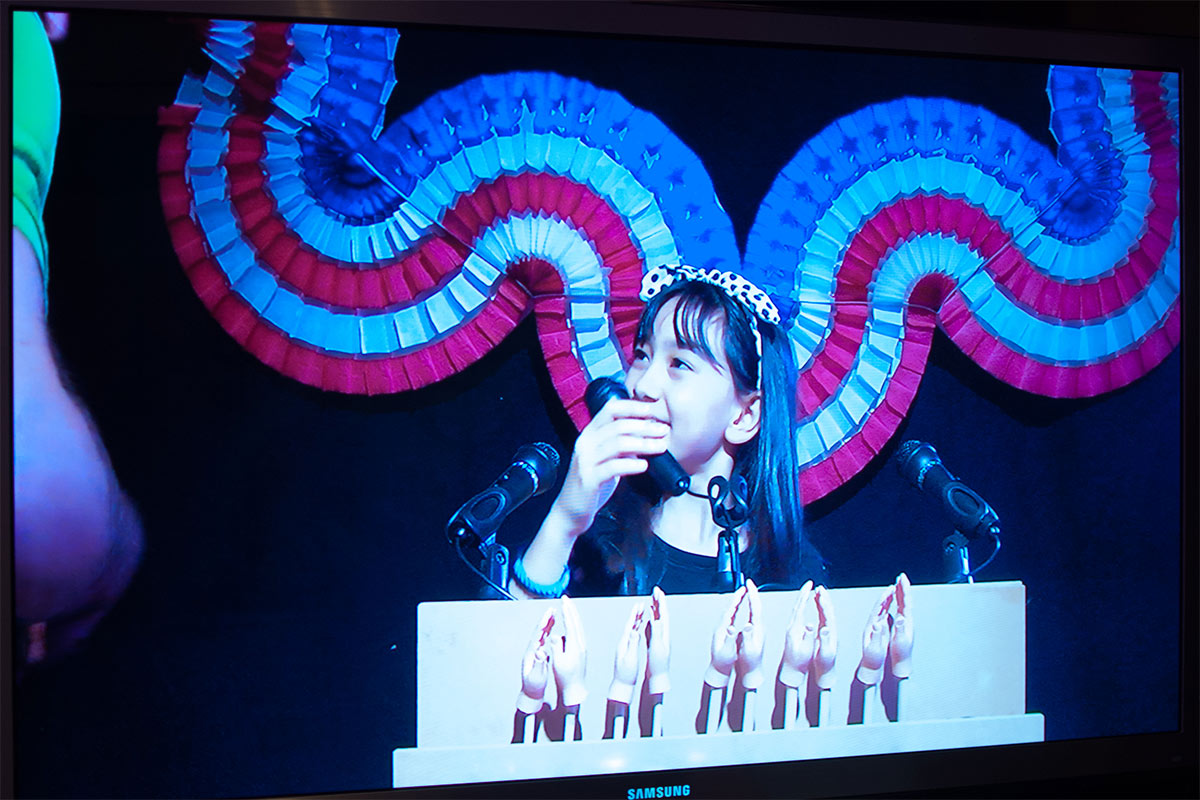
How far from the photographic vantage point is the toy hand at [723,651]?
149 centimetres

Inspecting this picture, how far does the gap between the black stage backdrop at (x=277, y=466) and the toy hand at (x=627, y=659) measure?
0.20 m

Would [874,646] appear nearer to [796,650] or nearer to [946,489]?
[796,650]

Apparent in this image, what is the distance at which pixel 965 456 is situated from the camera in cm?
158

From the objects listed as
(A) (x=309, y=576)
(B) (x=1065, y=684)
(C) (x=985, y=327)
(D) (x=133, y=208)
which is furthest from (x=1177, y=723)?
(D) (x=133, y=208)

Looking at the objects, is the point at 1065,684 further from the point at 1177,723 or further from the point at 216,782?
the point at 216,782

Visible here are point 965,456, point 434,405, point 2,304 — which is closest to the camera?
point 2,304

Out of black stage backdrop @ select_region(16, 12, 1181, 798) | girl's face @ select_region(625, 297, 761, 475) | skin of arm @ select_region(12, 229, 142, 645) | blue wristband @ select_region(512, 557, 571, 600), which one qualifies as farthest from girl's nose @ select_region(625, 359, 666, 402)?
skin of arm @ select_region(12, 229, 142, 645)

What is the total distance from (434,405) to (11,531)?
0.56m

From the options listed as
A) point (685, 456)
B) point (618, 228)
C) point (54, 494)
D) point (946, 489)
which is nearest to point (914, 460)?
point (946, 489)

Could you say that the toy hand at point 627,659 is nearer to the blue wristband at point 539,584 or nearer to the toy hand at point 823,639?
the blue wristband at point 539,584

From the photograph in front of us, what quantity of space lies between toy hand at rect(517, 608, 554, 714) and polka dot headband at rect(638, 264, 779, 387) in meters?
0.47

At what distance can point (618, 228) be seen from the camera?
4.85 feet

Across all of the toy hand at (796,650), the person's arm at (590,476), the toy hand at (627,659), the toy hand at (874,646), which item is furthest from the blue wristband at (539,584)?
the toy hand at (874,646)

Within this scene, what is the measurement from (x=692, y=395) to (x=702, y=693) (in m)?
0.43
